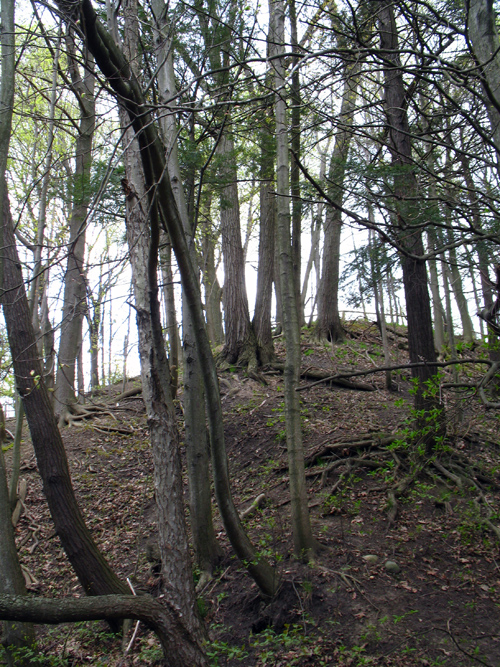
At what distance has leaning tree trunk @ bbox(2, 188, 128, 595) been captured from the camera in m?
4.83

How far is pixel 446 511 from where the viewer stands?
529 cm

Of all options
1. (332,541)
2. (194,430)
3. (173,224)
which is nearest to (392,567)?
(332,541)

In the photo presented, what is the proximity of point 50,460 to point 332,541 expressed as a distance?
3.39 metres

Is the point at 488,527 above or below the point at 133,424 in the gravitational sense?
below

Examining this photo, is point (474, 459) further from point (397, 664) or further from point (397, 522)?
point (397, 664)

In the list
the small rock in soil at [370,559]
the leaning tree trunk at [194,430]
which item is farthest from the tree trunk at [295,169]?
the small rock in soil at [370,559]

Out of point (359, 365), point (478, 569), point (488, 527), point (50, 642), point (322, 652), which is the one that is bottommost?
point (50, 642)

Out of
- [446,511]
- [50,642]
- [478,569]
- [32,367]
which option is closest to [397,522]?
[446,511]

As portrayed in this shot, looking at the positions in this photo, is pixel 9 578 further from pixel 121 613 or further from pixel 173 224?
pixel 173 224

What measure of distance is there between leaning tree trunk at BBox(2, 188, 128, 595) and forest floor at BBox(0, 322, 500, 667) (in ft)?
2.13

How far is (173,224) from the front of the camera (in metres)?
3.38

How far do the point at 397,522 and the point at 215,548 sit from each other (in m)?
2.24

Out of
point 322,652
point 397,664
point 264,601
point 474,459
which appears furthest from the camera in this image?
point 474,459

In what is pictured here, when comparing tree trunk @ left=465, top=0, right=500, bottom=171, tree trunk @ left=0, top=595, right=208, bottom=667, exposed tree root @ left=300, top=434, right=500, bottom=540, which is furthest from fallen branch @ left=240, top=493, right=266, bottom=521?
tree trunk @ left=465, top=0, right=500, bottom=171
